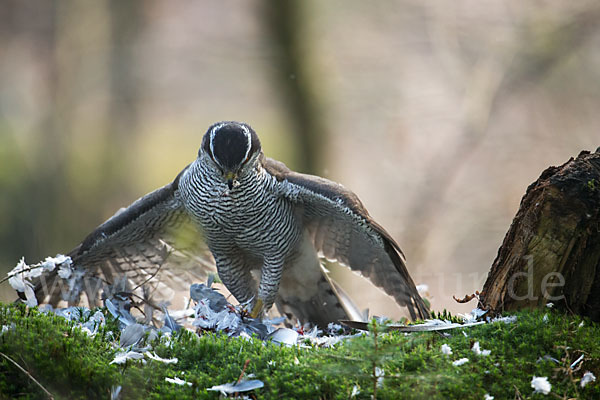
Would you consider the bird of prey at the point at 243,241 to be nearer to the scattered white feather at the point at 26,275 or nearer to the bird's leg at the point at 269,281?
the bird's leg at the point at 269,281

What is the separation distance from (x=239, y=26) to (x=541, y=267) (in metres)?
7.29

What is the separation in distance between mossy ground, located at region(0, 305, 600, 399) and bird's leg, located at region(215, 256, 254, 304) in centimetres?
169

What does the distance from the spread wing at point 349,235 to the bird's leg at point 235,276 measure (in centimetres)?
65

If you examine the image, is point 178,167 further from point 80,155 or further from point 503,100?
point 503,100

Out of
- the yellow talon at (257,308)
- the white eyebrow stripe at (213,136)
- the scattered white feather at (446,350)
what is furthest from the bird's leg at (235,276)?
the scattered white feather at (446,350)

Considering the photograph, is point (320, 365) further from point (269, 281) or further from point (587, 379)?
point (269, 281)

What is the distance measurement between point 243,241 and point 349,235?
0.83 metres

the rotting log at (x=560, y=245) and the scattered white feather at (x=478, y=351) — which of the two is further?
the rotting log at (x=560, y=245)

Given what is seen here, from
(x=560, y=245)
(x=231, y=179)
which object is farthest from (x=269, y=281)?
(x=560, y=245)

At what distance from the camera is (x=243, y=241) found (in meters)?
4.66

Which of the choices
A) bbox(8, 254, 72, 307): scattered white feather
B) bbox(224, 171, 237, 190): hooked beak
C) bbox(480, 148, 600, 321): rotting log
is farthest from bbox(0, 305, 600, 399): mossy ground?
bbox(224, 171, 237, 190): hooked beak

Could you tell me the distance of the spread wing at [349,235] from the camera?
4.25 metres

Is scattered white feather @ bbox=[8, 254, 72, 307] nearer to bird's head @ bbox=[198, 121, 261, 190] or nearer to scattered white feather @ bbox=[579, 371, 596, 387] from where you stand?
bird's head @ bbox=[198, 121, 261, 190]

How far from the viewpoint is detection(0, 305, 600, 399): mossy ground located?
2703 millimetres
